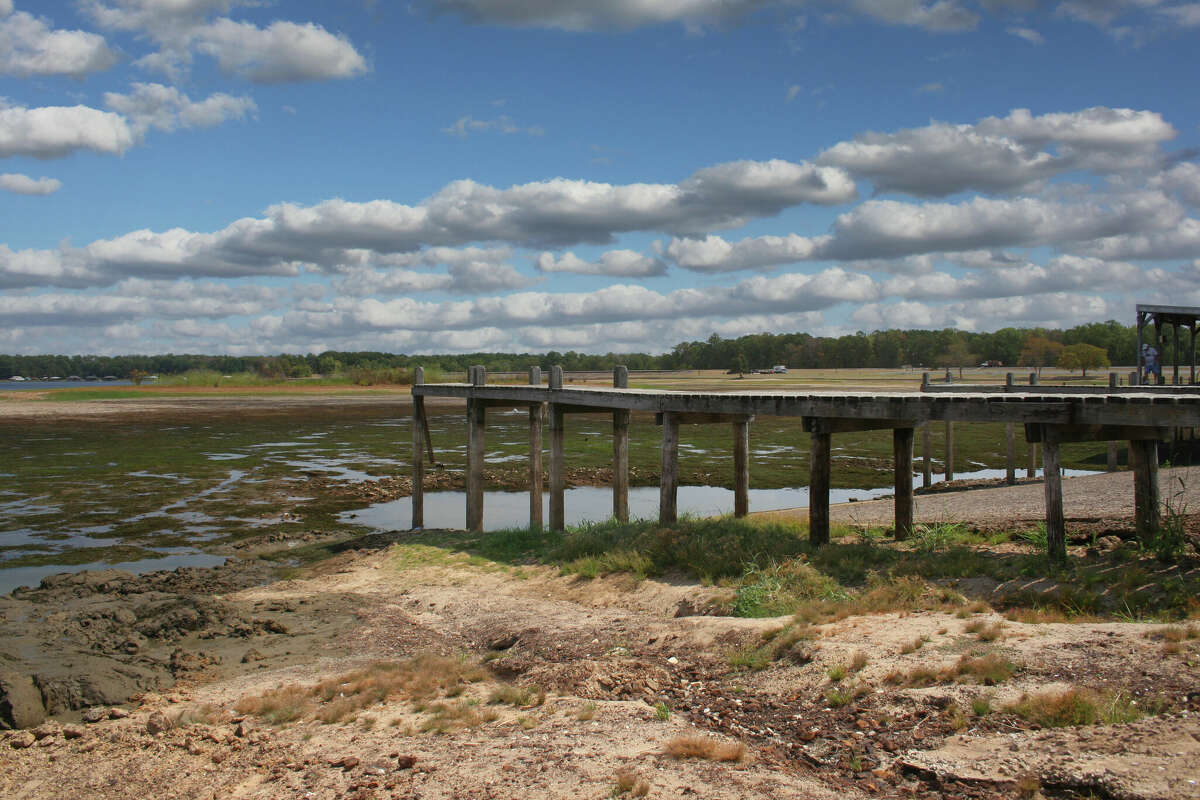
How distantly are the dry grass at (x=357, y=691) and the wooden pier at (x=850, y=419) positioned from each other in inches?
228

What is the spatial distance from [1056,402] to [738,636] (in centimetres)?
473

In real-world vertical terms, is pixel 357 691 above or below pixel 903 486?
below

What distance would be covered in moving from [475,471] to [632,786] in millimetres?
14065

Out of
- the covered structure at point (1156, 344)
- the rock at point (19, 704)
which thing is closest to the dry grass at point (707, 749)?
the rock at point (19, 704)

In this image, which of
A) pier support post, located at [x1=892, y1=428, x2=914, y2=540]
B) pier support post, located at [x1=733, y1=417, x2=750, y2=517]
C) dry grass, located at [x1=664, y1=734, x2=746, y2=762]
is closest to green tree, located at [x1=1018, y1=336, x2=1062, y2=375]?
pier support post, located at [x1=733, y1=417, x2=750, y2=517]

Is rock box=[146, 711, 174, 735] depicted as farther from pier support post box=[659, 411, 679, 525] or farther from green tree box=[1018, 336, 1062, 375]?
green tree box=[1018, 336, 1062, 375]

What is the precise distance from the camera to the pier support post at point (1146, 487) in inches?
404

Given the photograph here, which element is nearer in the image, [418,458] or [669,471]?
[669,471]

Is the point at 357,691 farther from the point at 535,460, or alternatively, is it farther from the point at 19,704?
the point at 535,460

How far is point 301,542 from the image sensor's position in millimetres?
20047

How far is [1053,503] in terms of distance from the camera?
10.2 metres

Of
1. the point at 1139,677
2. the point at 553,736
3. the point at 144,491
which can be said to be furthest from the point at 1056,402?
the point at 144,491

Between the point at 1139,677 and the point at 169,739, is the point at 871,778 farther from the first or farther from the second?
the point at 169,739

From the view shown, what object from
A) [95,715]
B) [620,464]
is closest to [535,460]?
[620,464]
